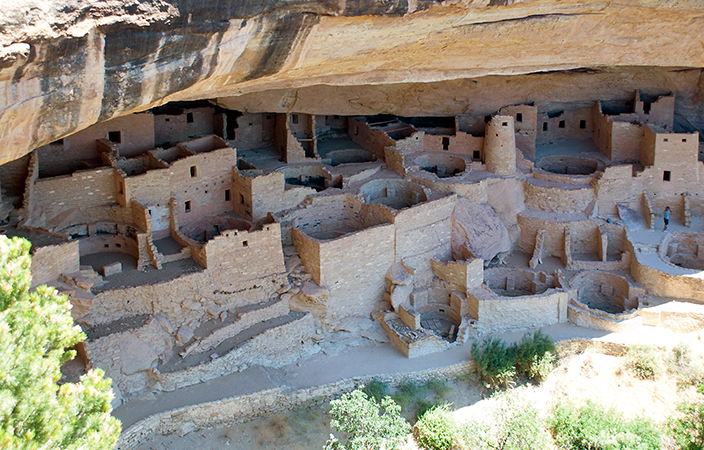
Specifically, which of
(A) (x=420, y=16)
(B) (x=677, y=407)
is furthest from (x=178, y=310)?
(B) (x=677, y=407)

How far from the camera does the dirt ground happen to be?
14.4 meters

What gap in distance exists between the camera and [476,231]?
18781mm

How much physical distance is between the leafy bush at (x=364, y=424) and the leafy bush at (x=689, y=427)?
5034 millimetres

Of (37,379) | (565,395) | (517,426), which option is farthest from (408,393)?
(37,379)

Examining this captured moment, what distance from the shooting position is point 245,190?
17.5 m

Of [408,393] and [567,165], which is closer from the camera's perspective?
[408,393]

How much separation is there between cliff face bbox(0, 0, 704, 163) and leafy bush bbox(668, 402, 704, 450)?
6825mm

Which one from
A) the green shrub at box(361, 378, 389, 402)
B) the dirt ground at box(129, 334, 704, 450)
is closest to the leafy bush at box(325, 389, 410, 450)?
the dirt ground at box(129, 334, 704, 450)

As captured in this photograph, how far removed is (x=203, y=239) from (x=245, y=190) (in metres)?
1.47

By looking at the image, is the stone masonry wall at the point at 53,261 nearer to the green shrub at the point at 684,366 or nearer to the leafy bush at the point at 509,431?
the leafy bush at the point at 509,431

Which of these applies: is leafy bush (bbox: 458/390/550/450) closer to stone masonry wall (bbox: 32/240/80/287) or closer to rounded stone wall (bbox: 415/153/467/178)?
rounded stone wall (bbox: 415/153/467/178)

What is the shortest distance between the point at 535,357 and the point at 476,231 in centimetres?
366

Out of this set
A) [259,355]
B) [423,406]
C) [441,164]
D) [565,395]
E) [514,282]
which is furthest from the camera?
[441,164]

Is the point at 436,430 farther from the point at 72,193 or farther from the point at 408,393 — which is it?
the point at 72,193
